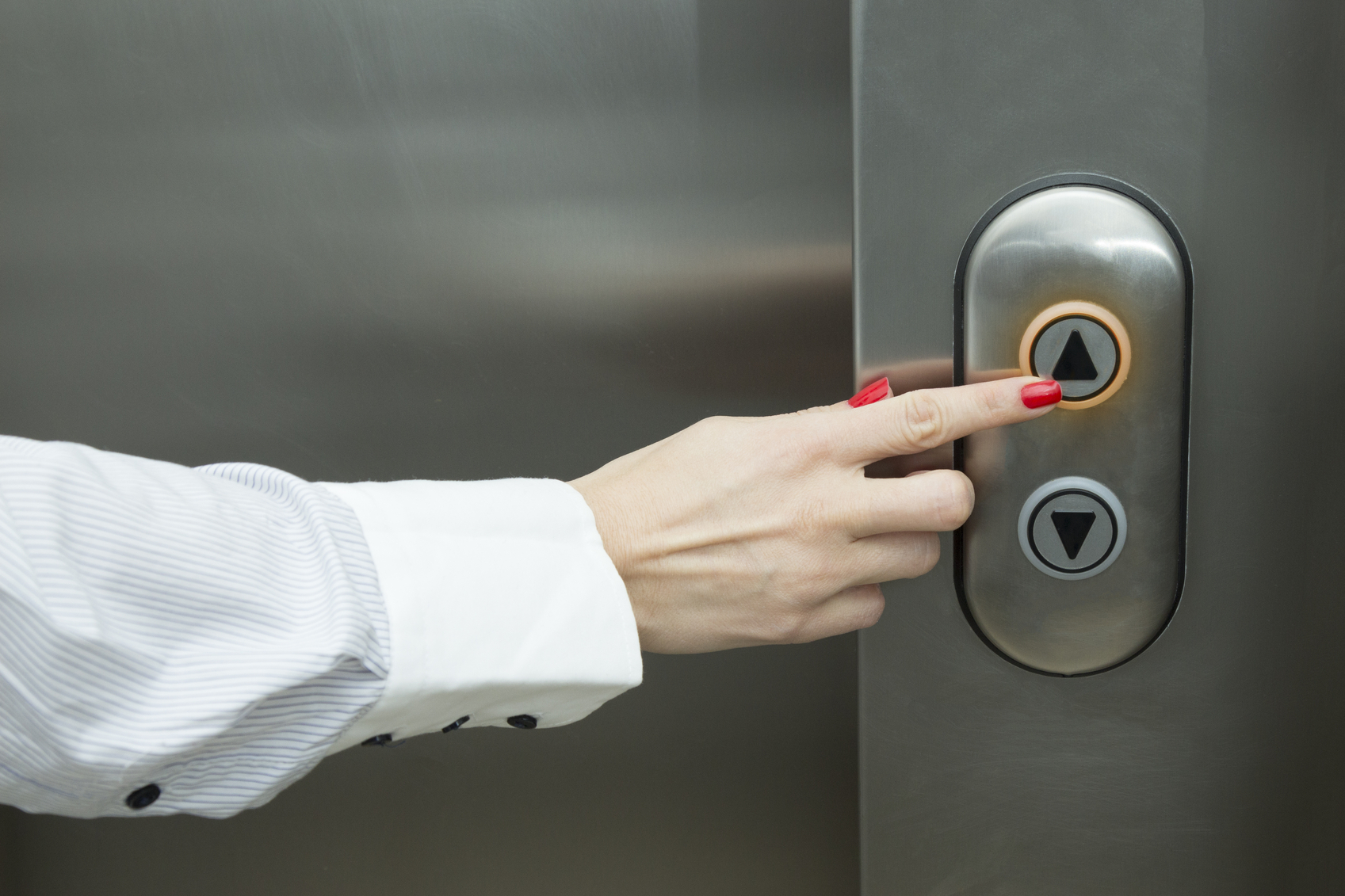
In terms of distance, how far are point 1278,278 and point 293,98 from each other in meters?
0.60

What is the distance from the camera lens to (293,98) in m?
0.63

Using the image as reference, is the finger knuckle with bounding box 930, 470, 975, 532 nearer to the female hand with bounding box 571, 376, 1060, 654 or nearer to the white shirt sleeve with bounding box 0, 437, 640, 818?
the female hand with bounding box 571, 376, 1060, 654

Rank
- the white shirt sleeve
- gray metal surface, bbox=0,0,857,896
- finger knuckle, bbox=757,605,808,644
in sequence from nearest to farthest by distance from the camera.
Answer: the white shirt sleeve < finger knuckle, bbox=757,605,808,644 < gray metal surface, bbox=0,0,857,896

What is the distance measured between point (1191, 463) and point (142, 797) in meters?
0.42

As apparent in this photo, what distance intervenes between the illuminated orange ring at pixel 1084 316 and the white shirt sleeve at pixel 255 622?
19 cm

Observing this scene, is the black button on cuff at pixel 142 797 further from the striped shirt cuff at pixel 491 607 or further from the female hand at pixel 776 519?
the female hand at pixel 776 519

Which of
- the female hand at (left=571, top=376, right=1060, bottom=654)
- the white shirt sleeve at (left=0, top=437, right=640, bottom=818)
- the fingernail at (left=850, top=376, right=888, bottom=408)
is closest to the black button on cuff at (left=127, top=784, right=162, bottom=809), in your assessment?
the white shirt sleeve at (left=0, top=437, right=640, bottom=818)

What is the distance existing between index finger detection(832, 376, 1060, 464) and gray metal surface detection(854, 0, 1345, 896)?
0.02 metres

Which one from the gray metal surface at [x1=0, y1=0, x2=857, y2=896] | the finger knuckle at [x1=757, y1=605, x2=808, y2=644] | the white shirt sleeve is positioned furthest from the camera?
the gray metal surface at [x1=0, y1=0, x2=857, y2=896]

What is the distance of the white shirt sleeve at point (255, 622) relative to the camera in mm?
309

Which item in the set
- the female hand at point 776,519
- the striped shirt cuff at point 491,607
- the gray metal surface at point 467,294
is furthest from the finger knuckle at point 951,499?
the gray metal surface at point 467,294

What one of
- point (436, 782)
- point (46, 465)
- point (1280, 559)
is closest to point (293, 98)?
point (46, 465)

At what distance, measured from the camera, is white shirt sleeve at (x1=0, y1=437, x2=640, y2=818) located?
1.01ft

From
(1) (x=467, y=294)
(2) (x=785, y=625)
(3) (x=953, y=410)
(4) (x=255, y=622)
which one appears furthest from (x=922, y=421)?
(1) (x=467, y=294)
